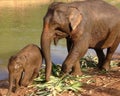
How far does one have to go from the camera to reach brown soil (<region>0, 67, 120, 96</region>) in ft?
25.5

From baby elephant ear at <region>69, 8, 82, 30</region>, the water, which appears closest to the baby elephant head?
baby elephant ear at <region>69, 8, 82, 30</region>

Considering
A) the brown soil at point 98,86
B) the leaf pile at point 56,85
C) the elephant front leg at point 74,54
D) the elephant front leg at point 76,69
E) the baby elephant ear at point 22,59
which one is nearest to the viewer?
the brown soil at point 98,86

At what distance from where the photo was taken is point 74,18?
27.1 ft

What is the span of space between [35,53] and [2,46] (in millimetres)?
9442

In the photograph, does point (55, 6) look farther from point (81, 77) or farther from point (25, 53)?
point (81, 77)

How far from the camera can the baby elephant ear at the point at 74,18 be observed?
27.0 feet

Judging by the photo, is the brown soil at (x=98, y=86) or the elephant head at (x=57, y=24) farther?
the elephant head at (x=57, y=24)

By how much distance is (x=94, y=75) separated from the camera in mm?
9070

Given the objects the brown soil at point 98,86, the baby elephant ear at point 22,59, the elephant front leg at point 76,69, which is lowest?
the brown soil at point 98,86

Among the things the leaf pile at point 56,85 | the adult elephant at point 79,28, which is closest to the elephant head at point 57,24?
the adult elephant at point 79,28

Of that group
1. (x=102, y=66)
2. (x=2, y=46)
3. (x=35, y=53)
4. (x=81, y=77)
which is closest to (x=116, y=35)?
(x=102, y=66)

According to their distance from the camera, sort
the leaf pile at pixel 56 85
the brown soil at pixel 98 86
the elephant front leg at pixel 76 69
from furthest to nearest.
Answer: the elephant front leg at pixel 76 69 → the leaf pile at pixel 56 85 → the brown soil at pixel 98 86

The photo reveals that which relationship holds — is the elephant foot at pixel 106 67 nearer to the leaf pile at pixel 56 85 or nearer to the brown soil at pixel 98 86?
the brown soil at pixel 98 86

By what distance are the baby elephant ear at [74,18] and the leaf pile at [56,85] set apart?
3.98 feet
